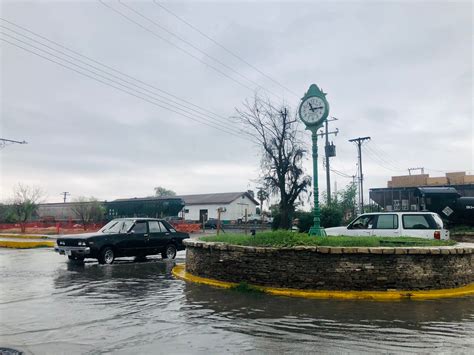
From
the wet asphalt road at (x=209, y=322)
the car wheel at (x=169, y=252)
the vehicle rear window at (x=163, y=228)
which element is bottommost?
the wet asphalt road at (x=209, y=322)

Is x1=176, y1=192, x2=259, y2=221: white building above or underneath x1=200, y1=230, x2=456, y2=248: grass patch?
above

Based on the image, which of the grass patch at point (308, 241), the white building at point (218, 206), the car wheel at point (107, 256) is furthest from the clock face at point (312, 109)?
the white building at point (218, 206)

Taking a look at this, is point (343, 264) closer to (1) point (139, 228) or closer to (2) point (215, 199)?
(1) point (139, 228)

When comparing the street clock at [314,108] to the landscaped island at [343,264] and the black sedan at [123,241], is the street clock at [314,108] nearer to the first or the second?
the landscaped island at [343,264]

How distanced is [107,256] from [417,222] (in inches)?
383


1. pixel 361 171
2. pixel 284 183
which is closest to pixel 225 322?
pixel 284 183

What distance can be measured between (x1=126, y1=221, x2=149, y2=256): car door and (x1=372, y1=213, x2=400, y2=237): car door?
7.67 meters

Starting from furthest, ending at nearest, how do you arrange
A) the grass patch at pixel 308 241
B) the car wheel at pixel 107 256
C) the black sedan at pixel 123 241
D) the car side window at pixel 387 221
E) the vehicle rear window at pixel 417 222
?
1. the car wheel at pixel 107 256
2. the black sedan at pixel 123 241
3. the car side window at pixel 387 221
4. the vehicle rear window at pixel 417 222
5. the grass patch at pixel 308 241

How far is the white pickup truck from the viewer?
12.2 meters

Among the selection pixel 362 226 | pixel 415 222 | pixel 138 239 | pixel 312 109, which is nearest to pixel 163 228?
pixel 138 239

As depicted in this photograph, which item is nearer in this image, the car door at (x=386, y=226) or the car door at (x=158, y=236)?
the car door at (x=386, y=226)

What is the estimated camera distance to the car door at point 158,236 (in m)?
15.4

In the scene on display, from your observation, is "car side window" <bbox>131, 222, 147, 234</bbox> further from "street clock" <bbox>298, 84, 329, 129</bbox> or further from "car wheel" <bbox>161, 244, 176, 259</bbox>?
"street clock" <bbox>298, 84, 329, 129</bbox>

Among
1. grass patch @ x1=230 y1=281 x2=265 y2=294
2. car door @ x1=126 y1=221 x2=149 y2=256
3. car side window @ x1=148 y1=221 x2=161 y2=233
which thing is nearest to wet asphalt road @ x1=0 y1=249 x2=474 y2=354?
grass patch @ x1=230 y1=281 x2=265 y2=294
